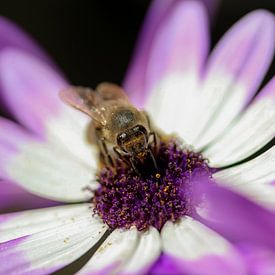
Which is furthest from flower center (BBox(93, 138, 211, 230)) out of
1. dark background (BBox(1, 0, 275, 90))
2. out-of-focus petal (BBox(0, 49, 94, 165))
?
dark background (BBox(1, 0, 275, 90))

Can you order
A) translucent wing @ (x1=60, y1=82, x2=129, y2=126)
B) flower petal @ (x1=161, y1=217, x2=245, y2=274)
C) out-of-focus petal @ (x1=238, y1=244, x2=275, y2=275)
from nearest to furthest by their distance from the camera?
out-of-focus petal @ (x1=238, y1=244, x2=275, y2=275) < flower petal @ (x1=161, y1=217, x2=245, y2=274) < translucent wing @ (x1=60, y1=82, x2=129, y2=126)

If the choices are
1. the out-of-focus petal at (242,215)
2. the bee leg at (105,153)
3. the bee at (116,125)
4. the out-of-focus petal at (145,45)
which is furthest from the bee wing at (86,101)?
the out-of-focus petal at (242,215)

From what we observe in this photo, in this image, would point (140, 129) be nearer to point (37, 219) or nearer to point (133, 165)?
point (133, 165)

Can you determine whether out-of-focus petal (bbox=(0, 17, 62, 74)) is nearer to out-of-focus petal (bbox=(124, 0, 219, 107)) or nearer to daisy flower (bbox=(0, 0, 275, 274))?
daisy flower (bbox=(0, 0, 275, 274))

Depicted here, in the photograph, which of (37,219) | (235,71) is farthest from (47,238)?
(235,71)

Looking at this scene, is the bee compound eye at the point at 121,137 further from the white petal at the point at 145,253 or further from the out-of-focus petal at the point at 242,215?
the out-of-focus petal at the point at 242,215

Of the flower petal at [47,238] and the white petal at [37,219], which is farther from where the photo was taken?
the white petal at [37,219]

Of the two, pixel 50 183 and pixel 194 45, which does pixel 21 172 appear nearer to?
pixel 50 183
